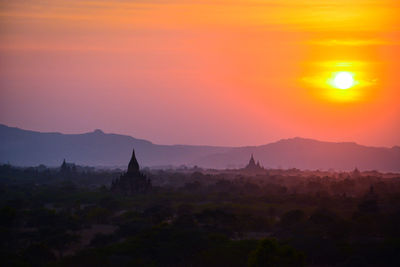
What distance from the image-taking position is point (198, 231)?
42.6 meters

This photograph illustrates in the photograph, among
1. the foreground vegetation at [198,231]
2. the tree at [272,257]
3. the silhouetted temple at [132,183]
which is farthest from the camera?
the silhouetted temple at [132,183]

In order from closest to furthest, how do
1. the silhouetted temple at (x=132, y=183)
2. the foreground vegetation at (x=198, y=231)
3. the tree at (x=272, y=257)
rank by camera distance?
the tree at (x=272, y=257), the foreground vegetation at (x=198, y=231), the silhouetted temple at (x=132, y=183)

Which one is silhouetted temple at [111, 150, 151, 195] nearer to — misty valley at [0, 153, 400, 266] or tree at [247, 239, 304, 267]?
misty valley at [0, 153, 400, 266]

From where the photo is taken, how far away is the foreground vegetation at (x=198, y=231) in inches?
1373

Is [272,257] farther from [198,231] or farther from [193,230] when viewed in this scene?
[193,230]

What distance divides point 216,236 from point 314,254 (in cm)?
664

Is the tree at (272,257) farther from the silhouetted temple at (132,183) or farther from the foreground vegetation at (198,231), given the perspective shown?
the silhouetted temple at (132,183)

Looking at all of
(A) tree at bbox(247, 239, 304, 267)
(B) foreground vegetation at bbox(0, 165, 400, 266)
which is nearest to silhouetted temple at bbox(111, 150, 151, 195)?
(B) foreground vegetation at bbox(0, 165, 400, 266)

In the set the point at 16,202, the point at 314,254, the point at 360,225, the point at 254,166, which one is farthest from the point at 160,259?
the point at 254,166

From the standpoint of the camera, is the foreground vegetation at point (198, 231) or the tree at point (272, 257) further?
the foreground vegetation at point (198, 231)

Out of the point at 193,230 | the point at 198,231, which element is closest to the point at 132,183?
the point at 193,230

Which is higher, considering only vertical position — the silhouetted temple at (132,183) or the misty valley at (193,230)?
the silhouetted temple at (132,183)

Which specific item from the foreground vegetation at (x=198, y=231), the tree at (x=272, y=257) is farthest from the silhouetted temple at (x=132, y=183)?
the tree at (x=272, y=257)

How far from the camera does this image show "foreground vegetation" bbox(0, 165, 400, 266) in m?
34.9
